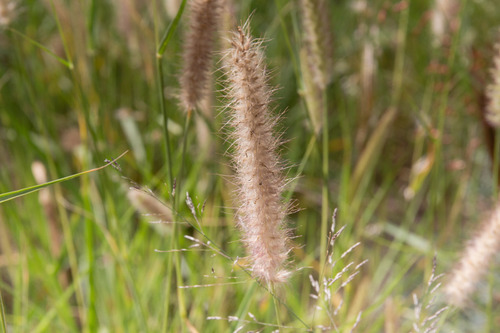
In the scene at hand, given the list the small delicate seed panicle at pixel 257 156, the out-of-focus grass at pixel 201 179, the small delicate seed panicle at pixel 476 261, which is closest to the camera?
the small delicate seed panicle at pixel 257 156

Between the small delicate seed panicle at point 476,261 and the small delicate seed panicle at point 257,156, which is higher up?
the small delicate seed panicle at point 257,156

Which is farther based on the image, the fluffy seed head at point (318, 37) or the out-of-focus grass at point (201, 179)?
the out-of-focus grass at point (201, 179)

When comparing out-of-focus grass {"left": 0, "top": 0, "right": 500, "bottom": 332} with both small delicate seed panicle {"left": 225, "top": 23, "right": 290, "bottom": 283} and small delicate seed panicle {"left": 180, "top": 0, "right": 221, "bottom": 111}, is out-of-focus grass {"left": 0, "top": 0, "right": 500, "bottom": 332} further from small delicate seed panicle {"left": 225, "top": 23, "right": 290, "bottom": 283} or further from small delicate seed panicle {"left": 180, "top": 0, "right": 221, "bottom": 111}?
small delicate seed panicle {"left": 225, "top": 23, "right": 290, "bottom": 283}

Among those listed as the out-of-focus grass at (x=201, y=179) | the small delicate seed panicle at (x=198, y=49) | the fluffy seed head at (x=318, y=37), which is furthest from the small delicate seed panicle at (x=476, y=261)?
the small delicate seed panicle at (x=198, y=49)

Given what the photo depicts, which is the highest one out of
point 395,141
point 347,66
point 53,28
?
point 53,28

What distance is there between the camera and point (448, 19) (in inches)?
53.1

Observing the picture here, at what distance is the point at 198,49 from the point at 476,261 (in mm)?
595

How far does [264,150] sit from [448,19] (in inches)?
42.9

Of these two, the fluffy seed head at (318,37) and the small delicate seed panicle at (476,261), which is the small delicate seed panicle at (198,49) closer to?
the fluffy seed head at (318,37)

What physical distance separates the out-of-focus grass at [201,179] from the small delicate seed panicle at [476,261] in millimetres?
75

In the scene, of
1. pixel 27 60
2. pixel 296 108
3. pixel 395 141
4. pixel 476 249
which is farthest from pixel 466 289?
pixel 27 60

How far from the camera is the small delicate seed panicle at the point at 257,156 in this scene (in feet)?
1.59

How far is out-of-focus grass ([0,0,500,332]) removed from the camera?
1.06m

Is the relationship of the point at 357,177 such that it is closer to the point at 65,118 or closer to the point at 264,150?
the point at 264,150
